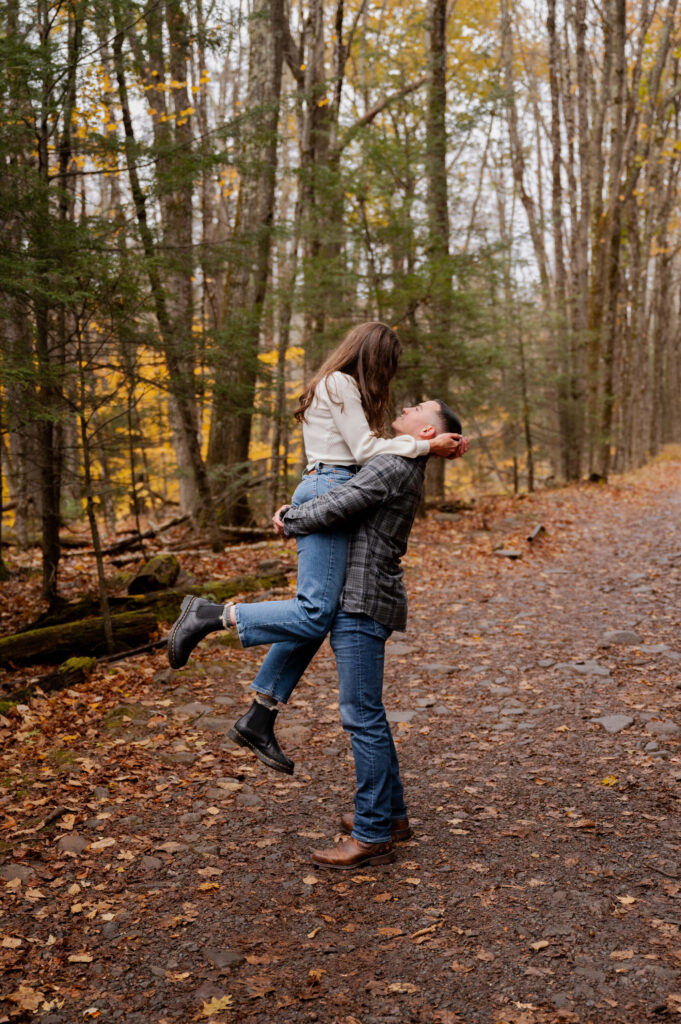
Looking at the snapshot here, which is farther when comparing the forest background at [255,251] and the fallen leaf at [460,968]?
the forest background at [255,251]

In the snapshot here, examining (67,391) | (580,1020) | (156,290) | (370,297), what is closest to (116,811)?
(580,1020)

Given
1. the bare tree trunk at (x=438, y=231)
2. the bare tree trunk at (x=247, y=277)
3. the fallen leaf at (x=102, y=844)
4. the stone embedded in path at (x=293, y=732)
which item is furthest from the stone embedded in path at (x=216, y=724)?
the bare tree trunk at (x=438, y=231)

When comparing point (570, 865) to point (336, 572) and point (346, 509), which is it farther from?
point (346, 509)

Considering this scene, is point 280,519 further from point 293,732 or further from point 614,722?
point 614,722

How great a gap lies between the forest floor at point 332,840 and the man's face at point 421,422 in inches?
71.5

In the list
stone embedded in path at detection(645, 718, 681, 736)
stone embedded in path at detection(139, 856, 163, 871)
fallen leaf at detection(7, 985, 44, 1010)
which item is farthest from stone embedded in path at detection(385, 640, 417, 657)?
fallen leaf at detection(7, 985, 44, 1010)

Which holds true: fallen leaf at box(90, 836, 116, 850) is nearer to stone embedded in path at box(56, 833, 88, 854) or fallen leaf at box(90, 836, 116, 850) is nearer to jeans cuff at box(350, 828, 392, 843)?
stone embedded in path at box(56, 833, 88, 854)

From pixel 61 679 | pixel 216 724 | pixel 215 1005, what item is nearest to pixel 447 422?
pixel 215 1005

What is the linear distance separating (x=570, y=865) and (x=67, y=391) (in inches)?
214

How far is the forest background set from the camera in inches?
250

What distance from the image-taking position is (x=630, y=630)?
6.82 m

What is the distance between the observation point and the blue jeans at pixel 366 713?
3.17 meters

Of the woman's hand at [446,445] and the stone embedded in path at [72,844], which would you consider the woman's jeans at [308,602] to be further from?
the stone embedded in path at [72,844]

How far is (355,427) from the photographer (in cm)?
309
